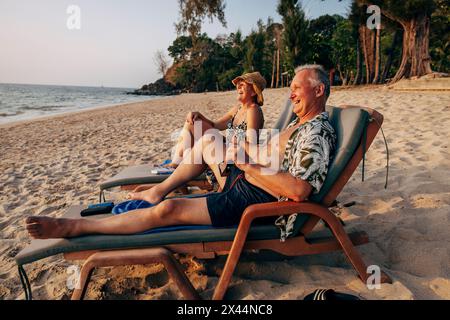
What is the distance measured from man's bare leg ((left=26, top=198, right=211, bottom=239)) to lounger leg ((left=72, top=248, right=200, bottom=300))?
0.65 ft

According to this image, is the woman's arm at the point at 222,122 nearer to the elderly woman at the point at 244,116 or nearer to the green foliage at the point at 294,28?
the elderly woman at the point at 244,116

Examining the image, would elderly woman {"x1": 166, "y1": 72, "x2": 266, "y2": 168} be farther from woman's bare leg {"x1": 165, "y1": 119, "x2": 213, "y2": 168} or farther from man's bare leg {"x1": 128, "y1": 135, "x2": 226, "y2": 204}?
man's bare leg {"x1": 128, "y1": 135, "x2": 226, "y2": 204}

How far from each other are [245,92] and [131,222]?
2176 mm

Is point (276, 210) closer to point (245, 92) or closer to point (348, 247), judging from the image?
point (348, 247)

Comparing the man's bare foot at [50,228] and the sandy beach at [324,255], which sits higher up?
the man's bare foot at [50,228]

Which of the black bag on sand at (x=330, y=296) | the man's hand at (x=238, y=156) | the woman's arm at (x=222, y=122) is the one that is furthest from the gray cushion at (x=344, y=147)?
the woman's arm at (x=222, y=122)

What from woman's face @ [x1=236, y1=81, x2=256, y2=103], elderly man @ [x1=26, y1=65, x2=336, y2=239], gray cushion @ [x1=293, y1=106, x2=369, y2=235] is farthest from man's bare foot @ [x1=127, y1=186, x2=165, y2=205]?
woman's face @ [x1=236, y1=81, x2=256, y2=103]

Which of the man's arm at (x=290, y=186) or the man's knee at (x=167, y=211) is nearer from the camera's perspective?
the man's arm at (x=290, y=186)

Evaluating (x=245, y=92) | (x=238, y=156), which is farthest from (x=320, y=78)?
(x=245, y=92)

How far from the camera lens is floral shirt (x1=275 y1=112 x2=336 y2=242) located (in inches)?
77.9

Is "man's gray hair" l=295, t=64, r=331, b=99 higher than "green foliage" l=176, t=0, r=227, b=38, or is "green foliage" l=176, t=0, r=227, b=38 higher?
"green foliage" l=176, t=0, r=227, b=38

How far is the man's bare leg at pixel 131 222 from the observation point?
2059 millimetres

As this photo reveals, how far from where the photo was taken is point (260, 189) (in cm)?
229
